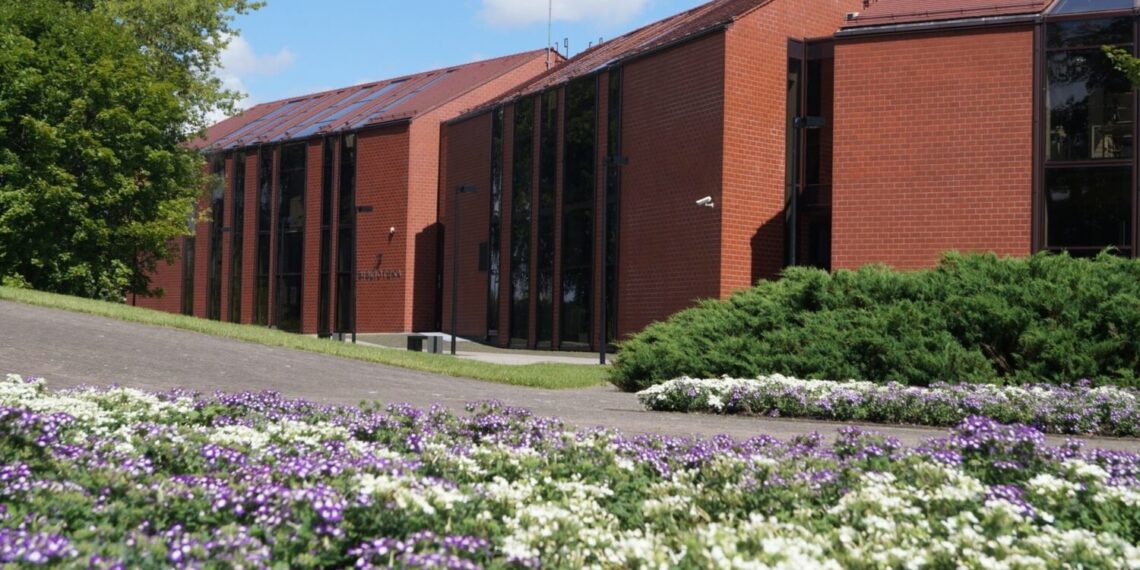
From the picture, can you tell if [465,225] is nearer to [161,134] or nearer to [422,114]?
[422,114]

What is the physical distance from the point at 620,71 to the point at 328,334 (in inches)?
733

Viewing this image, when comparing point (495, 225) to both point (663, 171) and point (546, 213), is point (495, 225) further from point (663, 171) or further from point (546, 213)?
point (663, 171)

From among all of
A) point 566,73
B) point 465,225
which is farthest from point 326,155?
point 566,73

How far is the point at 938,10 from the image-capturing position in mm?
25344

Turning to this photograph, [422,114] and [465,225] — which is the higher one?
[422,114]

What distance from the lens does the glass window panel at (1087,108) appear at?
76.9 feet

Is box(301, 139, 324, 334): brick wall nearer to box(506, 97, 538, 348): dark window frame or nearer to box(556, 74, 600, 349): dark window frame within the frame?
box(506, 97, 538, 348): dark window frame

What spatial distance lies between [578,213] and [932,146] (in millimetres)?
11616

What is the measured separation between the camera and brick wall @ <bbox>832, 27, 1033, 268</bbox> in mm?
23938

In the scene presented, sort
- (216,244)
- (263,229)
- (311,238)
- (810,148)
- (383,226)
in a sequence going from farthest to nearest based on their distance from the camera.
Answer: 1. (216,244)
2. (263,229)
3. (311,238)
4. (383,226)
5. (810,148)

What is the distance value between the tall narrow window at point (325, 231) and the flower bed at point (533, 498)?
38062 millimetres

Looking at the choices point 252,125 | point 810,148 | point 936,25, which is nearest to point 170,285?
point 252,125

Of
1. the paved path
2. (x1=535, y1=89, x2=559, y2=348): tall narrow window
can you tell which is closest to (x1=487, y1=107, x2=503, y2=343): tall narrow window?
(x1=535, y1=89, x2=559, y2=348): tall narrow window

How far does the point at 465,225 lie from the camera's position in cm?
4091
